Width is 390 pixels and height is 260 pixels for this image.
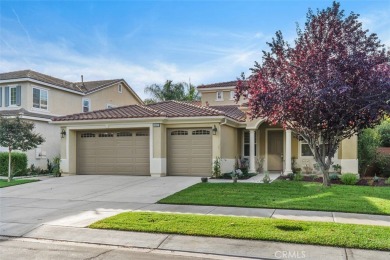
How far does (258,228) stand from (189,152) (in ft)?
33.6

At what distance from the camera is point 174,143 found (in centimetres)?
1748

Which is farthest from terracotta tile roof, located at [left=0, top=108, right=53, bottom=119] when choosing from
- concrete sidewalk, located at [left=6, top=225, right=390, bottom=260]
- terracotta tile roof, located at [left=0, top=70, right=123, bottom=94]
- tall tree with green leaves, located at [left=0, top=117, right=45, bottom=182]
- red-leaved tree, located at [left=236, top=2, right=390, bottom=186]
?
concrete sidewalk, located at [left=6, top=225, right=390, bottom=260]

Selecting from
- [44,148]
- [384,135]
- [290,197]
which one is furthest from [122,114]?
[384,135]

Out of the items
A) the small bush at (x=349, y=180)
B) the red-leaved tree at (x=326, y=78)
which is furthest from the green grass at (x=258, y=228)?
the small bush at (x=349, y=180)

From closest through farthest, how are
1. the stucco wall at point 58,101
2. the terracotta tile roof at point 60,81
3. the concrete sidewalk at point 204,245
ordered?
the concrete sidewalk at point 204,245
the stucco wall at point 58,101
the terracotta tile roof at point 60,81

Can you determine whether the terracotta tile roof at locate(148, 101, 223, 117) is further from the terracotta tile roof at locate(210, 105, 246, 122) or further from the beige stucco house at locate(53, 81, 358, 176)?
the terracotta tile roof at locate(210, 105, 246, 122)

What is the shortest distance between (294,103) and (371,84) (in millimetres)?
2405

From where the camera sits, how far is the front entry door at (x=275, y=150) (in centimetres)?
1942

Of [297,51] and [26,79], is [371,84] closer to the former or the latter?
[297,51]

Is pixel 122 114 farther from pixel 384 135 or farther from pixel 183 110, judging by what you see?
pixel 384 135

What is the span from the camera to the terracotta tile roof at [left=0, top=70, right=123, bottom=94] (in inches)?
899

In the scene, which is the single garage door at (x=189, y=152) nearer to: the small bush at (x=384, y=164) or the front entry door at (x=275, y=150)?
the front entry door at (x=275, y=150)

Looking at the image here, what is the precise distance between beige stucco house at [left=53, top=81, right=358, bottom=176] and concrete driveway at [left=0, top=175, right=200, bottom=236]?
4.26 feet

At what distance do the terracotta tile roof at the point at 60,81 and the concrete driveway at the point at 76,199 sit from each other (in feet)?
30.7
